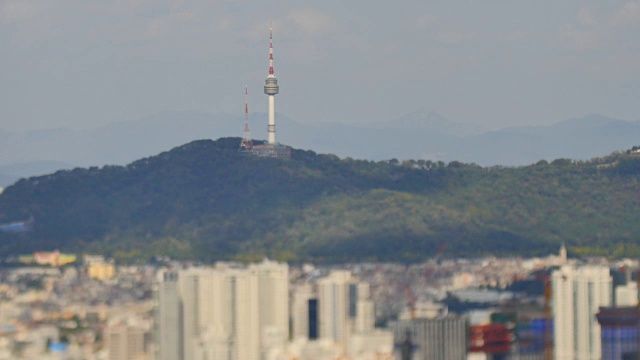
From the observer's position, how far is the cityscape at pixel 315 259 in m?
37.4

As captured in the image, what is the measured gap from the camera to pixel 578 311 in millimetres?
38531

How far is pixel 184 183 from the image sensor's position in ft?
198

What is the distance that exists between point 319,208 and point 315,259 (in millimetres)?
7105

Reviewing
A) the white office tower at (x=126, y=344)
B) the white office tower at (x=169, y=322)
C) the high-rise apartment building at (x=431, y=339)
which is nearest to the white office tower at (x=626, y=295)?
the high-rise apartment building at (x=431, y=339)

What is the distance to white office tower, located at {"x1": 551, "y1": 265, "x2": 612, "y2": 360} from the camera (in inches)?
1478

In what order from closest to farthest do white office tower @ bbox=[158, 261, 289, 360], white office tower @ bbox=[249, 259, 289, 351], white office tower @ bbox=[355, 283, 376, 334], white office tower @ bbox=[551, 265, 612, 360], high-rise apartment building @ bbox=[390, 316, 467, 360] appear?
high-rise apartment building @ bbox=[390, 316, 467, 360]
white office tower @ bbox=[158, 261, 289, 360]
white office tower @ bbox=[551, 265, 612, 360]
white office tower @ bbox=[249, 259, 289, 351]
white office tower @ bbox=[355, 283, 376, 334]

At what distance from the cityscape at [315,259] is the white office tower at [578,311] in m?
0.04

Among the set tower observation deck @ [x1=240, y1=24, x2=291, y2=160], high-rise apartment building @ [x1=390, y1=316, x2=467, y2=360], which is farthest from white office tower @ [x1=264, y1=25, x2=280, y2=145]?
high-rise apartment building @ [x1=390, y1=316, x2=467, y2=360]

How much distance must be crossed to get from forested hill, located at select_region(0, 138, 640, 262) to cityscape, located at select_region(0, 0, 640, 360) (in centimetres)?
9

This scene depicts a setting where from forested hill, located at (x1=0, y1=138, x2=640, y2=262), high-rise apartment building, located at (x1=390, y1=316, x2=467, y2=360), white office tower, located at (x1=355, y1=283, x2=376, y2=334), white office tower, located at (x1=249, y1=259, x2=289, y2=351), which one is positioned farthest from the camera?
forested hill, located at (x1=0, y1=138, x2=640, y2=262)

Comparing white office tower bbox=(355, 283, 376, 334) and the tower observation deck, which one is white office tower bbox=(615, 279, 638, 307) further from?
the tower observation deck

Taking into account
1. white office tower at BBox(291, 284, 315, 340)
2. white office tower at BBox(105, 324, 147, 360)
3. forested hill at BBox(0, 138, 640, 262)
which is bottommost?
white office tower at BBox(105, 324, 147, 360)

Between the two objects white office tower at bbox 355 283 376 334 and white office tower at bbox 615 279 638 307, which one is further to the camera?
white office tower at bbox 615 279 638 307

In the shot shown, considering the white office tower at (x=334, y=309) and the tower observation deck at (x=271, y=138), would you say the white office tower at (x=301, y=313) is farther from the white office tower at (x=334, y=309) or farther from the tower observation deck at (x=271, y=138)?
the tower observation deck at (x=271, y=138)
